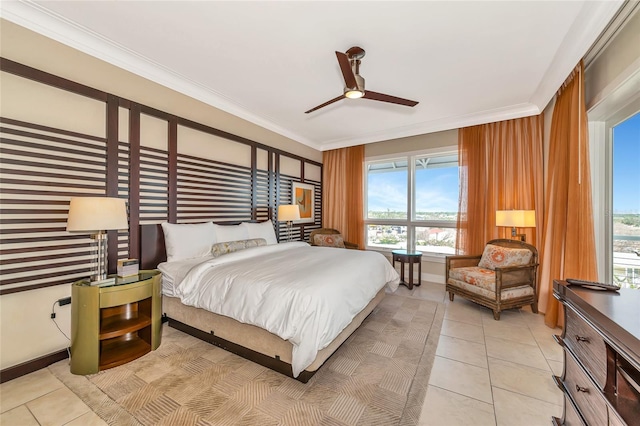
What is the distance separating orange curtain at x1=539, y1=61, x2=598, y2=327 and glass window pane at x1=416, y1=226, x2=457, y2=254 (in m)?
1.52

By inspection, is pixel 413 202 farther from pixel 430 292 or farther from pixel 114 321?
pixel 114 321

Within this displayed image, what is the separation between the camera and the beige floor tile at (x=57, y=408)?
158 cm

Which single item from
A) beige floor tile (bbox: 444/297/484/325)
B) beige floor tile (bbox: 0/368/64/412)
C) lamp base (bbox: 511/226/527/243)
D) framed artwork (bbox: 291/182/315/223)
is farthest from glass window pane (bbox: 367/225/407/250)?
beige floor tile (bbox: 0/368/64/412)

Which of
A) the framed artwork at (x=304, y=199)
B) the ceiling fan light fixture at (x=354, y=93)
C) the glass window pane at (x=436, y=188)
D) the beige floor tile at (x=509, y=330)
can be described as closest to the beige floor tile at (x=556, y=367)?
the beige floor tile at (x=509, y=330)

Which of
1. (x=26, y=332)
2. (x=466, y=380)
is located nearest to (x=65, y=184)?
(x=26, y=332)

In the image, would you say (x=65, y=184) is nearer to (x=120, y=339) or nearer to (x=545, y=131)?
(x=120, y=339)

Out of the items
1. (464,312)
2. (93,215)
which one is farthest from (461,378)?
(93,215)

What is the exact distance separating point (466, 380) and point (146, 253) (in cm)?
333

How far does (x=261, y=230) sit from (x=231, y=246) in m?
0.83

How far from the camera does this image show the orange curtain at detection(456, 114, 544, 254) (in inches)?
147

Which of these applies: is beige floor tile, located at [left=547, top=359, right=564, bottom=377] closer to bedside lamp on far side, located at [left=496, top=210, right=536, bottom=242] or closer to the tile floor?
the tile floor

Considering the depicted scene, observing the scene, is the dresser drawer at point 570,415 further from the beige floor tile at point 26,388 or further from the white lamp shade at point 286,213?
the white lamp shade at point 286,213

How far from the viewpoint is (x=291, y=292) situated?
187 cm

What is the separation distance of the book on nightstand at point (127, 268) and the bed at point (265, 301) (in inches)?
12.1
